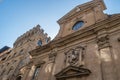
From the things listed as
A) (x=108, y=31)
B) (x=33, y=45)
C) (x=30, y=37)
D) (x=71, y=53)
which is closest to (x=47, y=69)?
(x=71, y=53)

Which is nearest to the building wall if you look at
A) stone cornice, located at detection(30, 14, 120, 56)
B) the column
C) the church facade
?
stone cornice, located at detection(30, 14, 120, 56)

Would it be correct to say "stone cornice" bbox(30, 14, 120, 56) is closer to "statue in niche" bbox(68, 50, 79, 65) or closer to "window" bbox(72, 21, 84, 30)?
"statue in niche" bbox(68, 50, 79, 65)

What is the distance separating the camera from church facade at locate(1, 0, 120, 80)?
9.62 metres

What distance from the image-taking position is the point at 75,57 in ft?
37.8

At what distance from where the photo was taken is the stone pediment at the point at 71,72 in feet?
32.2

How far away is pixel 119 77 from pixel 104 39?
12.0 feet

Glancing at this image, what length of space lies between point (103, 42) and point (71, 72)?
3.56 meters

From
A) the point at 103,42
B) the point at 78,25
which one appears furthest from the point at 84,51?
the point at 78,25

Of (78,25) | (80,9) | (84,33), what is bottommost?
(84,33)

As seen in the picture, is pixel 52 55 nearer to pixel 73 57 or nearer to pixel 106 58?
pixel 73 57

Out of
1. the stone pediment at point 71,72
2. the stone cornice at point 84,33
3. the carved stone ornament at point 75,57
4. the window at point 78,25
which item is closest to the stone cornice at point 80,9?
the window at point 78,25

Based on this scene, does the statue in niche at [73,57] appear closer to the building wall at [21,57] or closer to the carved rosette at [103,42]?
the carved rosette at [103,42]

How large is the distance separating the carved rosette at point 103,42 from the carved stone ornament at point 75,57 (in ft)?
5.29

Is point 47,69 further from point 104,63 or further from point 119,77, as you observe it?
point 119,77
